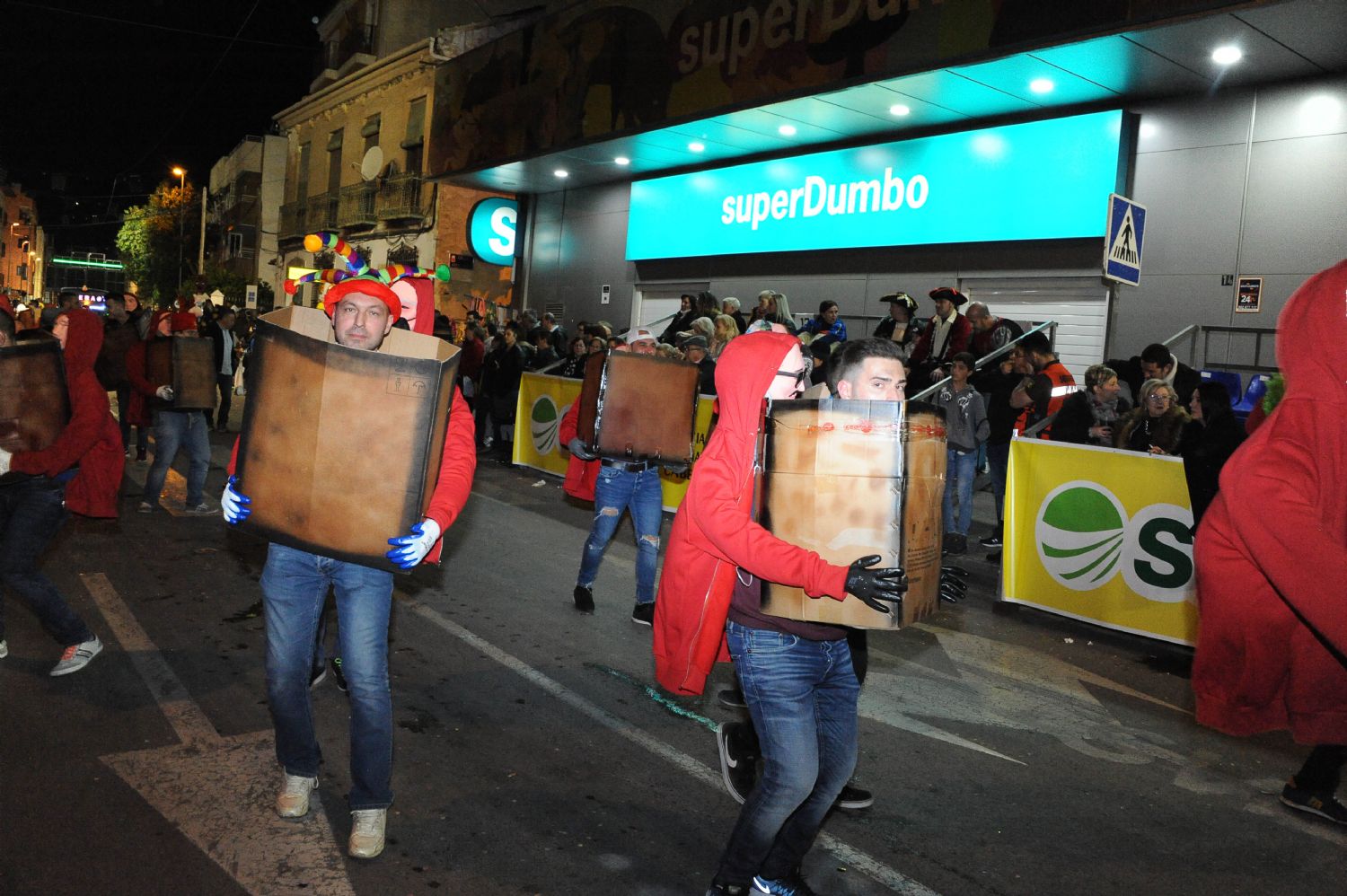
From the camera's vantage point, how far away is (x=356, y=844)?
3711 millimetres

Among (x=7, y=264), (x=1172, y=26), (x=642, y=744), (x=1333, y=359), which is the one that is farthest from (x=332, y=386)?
(x=7, y=264)

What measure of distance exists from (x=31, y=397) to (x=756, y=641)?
13.0 feet

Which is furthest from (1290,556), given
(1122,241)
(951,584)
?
(1122,241)

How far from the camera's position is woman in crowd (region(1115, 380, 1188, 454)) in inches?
325

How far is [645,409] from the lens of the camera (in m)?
7.34

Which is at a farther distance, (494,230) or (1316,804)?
(494,230)

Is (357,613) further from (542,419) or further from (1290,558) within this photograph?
(542,419)

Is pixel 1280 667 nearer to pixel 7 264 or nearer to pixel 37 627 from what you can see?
pixel 37 627

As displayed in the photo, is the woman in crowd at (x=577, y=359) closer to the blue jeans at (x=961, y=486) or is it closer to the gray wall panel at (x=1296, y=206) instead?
the blue jeans at (x=961, y=486)

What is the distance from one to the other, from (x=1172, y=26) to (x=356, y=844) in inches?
405

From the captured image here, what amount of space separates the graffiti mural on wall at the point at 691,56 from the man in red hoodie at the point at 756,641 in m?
8.71

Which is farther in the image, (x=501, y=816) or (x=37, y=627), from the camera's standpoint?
(x=37, y=627)

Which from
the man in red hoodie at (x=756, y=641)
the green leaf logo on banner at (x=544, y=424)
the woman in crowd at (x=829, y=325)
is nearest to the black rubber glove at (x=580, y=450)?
the man in red hoodie at (x=756, y=641)

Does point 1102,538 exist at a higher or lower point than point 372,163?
lower
